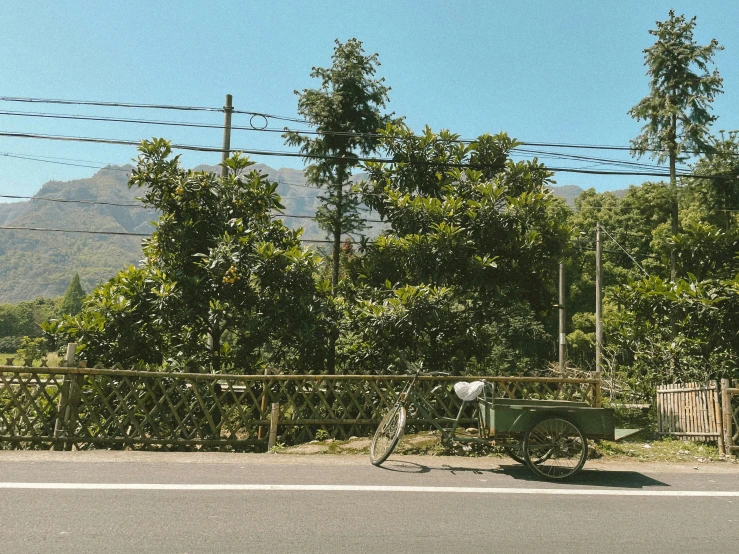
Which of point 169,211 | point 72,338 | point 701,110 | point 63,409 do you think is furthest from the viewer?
point 701,110

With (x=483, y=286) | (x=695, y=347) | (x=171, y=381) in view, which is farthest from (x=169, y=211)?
(x=695, y=347)

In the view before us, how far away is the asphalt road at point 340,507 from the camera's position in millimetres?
4961

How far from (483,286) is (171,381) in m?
6.68

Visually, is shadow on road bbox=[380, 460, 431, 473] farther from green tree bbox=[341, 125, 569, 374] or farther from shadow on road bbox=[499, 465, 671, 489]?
green tree bbox=[341, 125, 569, 374]

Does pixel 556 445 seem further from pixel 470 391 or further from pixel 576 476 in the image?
pixel 470 391

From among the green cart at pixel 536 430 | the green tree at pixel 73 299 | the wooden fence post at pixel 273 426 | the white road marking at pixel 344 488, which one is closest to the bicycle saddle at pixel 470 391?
the green cart at pixel 536 430

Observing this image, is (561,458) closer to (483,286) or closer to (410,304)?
(410,304)

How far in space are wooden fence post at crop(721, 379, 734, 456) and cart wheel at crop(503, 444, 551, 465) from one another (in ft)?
12.4

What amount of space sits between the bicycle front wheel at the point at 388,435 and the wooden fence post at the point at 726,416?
560cm

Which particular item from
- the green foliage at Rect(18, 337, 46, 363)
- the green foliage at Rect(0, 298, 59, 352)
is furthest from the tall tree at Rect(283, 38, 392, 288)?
the green foliage at Rect(0, 298, 59, 352)

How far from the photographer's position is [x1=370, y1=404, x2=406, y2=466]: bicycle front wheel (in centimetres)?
837

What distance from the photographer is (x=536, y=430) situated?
26.8ft

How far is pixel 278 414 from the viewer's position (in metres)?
→ 10.0

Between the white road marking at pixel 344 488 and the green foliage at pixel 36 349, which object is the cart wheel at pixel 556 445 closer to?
the white road marking at pixel 344 488
